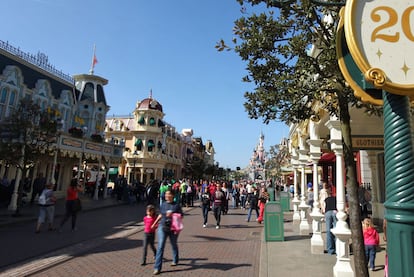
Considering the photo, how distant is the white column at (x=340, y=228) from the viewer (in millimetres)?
5539

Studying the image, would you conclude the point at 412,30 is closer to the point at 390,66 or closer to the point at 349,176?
the point at 390,66

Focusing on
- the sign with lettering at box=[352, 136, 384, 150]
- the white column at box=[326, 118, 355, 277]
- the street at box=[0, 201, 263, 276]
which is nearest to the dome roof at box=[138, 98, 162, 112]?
the street at box=[0, 201, 263, 276]

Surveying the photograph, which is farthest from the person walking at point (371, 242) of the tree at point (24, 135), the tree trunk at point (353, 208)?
the tree at point (24, 135)

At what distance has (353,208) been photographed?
14.0 ft

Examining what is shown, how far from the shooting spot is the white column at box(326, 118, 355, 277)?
554 cm

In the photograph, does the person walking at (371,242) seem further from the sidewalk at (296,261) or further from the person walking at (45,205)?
the person walking at (45,205)

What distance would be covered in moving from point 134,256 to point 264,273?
334 cm

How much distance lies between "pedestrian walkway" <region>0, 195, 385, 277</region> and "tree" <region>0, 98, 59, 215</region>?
20.1ft

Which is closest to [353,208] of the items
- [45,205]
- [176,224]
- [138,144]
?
[176,224]

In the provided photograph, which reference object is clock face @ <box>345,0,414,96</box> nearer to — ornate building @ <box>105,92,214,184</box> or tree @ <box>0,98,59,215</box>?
tree @ <box>0,98,59,215</box>

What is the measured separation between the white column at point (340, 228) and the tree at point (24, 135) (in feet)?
40.2

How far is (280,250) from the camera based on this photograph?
7758 mm

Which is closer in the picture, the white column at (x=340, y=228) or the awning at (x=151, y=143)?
the white column at (x=340, y=228)

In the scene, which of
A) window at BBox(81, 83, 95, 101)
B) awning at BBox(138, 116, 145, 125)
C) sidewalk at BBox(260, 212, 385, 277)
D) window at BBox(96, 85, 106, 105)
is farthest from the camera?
awning at BBox(138, 116, 145, 125)
